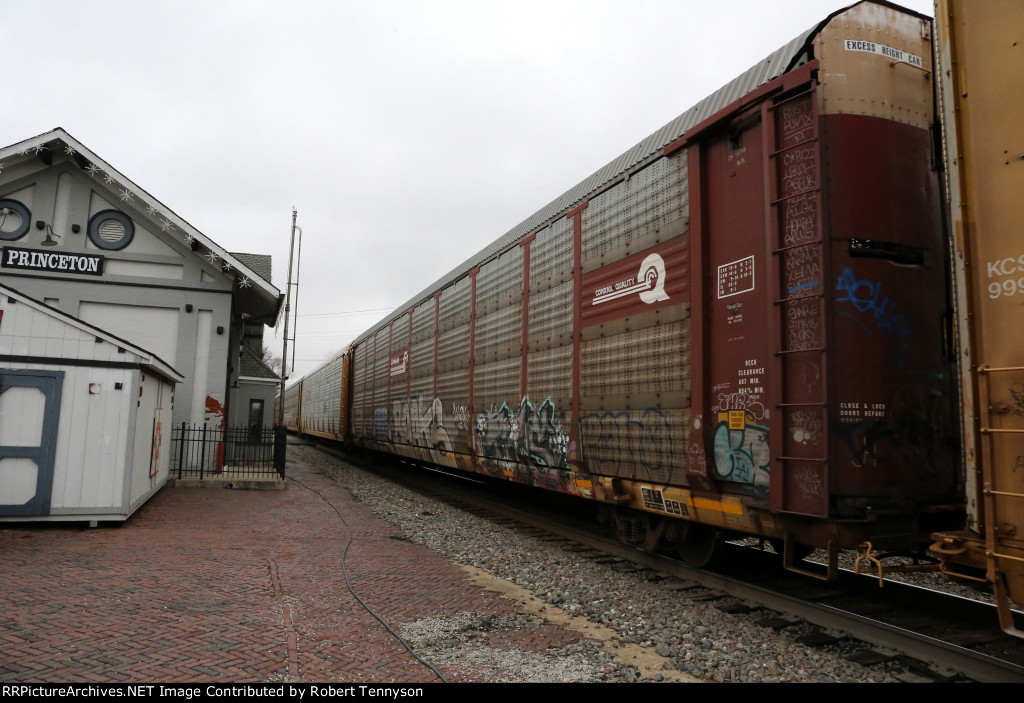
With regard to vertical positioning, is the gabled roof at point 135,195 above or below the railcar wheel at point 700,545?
above

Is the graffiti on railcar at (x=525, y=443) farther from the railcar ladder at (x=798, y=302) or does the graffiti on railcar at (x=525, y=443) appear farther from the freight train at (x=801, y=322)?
the railcar ladder at (x=798, y=302)

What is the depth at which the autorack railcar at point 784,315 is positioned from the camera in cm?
484

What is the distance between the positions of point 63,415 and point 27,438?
0.48 metres

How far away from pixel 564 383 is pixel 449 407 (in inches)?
174

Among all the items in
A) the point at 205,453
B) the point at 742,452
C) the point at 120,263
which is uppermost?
the point at 120,263

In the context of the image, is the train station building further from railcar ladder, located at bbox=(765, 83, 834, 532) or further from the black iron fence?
railcar ladder, located at bbox=(765, 83, 834, 532)

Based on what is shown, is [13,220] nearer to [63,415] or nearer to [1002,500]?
[63,415]

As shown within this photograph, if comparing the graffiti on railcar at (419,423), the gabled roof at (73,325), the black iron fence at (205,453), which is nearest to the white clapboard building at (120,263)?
the black iron fence at (205,453)

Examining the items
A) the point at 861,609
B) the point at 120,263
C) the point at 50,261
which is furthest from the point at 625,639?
the point at 50,261

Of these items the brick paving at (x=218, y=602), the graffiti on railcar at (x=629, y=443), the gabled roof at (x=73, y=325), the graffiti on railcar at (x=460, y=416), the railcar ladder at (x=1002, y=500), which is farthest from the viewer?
the graffiti on railcar at (x=460, y=416)

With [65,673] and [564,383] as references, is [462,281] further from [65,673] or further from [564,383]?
[65,673]

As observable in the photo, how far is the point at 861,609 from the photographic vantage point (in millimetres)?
5375

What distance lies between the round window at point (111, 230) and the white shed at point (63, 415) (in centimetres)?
681

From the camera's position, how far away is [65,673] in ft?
12.9
